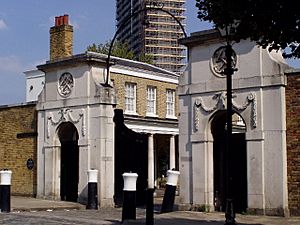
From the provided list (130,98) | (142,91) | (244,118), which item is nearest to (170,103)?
(142,91)

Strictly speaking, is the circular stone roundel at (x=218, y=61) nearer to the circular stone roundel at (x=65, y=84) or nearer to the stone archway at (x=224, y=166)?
the stone archway at (x=224, y=166)

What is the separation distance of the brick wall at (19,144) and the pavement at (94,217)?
345cm

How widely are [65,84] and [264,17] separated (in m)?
14.4

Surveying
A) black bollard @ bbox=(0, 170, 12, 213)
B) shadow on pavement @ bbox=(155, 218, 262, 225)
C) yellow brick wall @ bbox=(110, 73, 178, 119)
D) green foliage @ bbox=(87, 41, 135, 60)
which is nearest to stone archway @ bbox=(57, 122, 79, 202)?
black bollard @ bbox=(0, 170, 12, 213)

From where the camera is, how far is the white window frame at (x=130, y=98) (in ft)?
107

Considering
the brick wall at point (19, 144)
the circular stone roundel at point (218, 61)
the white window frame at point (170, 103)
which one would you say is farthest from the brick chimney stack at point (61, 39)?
the white window frame at point (170, 103)

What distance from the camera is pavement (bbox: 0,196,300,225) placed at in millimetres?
16562

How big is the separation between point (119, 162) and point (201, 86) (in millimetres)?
5343

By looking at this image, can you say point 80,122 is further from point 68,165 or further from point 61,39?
point 61,39

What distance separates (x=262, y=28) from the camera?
11164mm

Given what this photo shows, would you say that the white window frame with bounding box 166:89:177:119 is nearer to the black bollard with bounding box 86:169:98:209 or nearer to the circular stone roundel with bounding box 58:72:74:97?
the circular stone roundel with bounding box 58:72:74:97

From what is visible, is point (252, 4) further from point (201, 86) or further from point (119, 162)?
point (119, 162)

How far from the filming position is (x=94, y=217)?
724 inches

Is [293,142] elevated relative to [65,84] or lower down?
lower down
